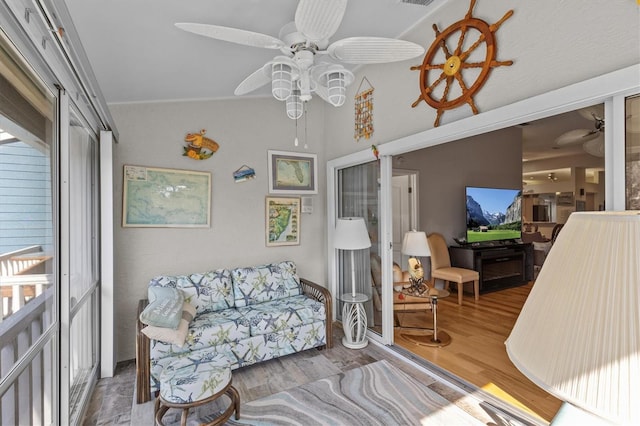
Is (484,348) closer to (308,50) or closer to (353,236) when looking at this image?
(353,236)

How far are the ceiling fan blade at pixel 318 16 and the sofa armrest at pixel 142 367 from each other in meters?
2.32

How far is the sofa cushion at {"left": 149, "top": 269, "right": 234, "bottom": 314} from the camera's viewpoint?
3.00 metres

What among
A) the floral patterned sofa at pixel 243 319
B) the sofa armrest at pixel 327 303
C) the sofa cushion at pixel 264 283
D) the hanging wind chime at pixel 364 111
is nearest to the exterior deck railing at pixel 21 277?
the floral patterned sofa at pixel 243 319

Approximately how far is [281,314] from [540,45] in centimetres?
280

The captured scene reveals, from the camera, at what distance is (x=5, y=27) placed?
1.08 meters

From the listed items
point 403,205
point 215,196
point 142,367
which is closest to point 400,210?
point 403,205

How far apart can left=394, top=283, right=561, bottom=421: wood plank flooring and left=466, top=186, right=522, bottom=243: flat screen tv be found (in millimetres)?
1032

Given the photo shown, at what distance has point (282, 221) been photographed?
12.7 ft

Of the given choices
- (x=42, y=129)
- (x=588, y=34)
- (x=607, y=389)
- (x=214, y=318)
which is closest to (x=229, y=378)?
(x=214, y=318)

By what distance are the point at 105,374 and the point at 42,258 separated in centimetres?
178

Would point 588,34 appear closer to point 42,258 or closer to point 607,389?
point 607,389

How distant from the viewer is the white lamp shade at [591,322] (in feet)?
1.83

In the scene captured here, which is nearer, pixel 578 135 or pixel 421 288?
pixel 578 135

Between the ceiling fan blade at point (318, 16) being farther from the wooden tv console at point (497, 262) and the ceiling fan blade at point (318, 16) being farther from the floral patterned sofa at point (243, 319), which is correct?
the wooden tv console at point (497, 262)
